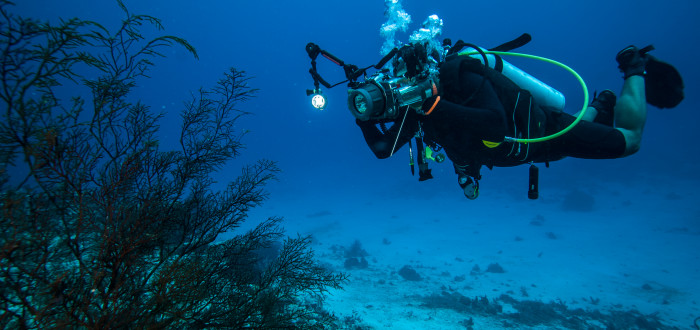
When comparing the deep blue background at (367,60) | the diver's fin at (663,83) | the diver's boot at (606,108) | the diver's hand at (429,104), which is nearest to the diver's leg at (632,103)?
the diver's fin at (663,83)

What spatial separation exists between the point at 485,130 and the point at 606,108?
249cm

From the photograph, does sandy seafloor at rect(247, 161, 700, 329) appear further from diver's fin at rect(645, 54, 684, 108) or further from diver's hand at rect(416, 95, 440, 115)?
diver's fin at rect(645, 54, 684, 108)

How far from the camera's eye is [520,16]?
67.8 meters

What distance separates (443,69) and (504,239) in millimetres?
20136

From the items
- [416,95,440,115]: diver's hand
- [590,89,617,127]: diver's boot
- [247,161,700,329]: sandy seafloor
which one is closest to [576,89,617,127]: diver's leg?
[590,89,617,127]: diver's boot

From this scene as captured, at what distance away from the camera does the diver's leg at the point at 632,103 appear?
10.4 ft

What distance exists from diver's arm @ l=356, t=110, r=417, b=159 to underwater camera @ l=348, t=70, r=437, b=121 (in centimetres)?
31

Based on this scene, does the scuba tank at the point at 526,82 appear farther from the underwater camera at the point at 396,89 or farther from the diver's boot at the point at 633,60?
the underwater camera at the point at 396,89

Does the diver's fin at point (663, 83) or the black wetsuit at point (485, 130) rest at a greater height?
the diver's fin at point (663, 83)

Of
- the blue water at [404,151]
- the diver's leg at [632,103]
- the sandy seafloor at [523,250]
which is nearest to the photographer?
the diver's leg at [632,103]

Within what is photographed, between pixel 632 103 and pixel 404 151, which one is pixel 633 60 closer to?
pixel 632 103

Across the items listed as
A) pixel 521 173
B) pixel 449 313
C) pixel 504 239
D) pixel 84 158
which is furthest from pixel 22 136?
pixel 521 173

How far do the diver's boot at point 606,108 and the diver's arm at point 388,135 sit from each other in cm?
262

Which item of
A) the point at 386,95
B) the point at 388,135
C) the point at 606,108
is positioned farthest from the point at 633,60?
the point at 386,95
